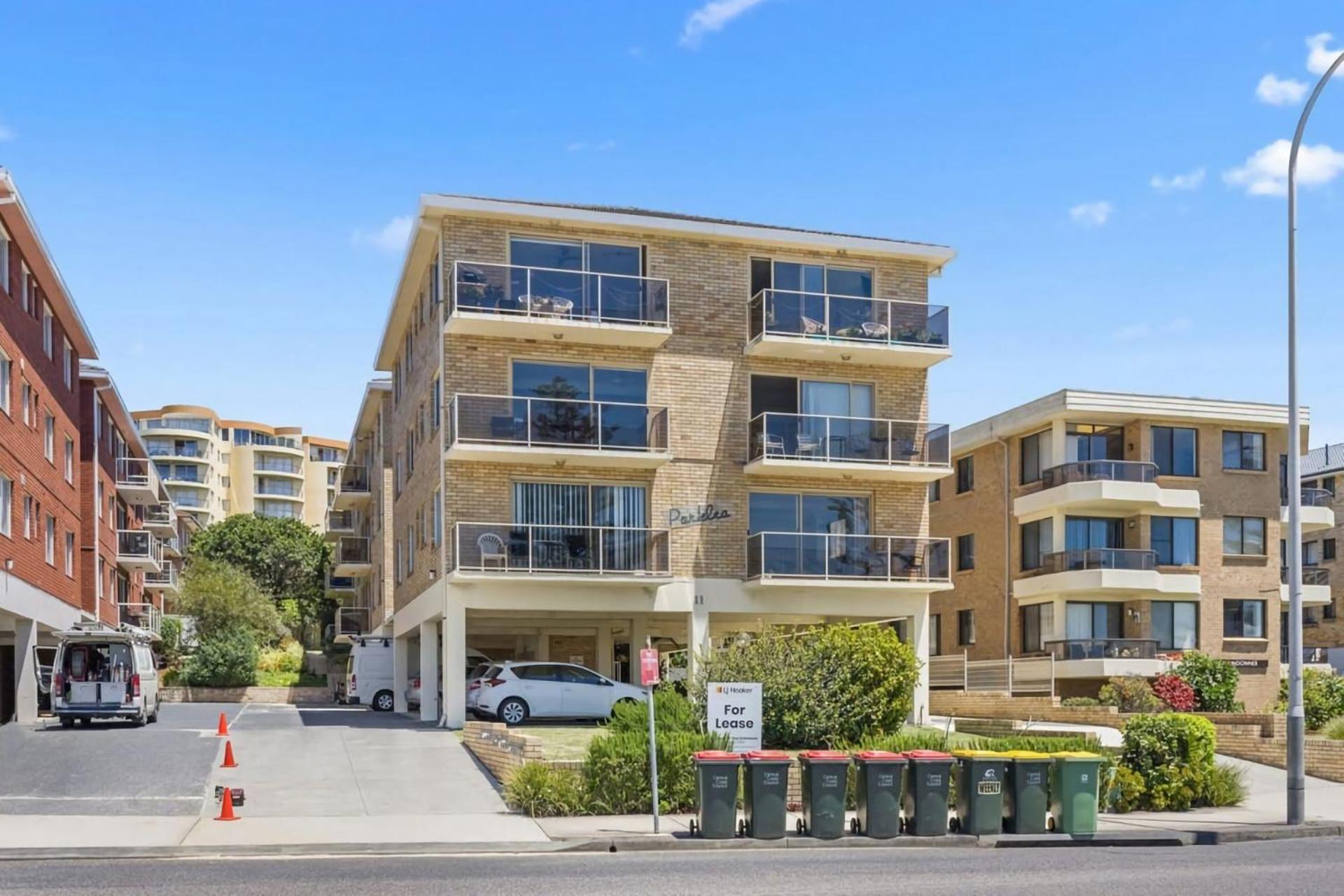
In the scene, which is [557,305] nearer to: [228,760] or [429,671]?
[429,671]

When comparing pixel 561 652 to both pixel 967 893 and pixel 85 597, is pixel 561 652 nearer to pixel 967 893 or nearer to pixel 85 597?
pixel 85 597

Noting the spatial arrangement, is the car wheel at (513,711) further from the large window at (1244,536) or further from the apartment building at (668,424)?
the large window at (1244,536)

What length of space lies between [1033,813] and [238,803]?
10171 mm

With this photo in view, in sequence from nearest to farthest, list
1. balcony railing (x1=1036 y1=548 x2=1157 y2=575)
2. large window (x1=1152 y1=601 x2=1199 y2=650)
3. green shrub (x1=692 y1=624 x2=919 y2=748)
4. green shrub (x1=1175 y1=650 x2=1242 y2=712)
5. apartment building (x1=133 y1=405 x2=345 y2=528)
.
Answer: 1. green shrub (x1=692 y1=624 x2=919 y2=748)
2. green shrub (x1=1175 y1=650 x2=1242 y2=712)
3. balcony railing (x1=1036 y1=548 x2=1157 y2=575)
4. large window (x1=1152 y1=601 x2=1199 y2=650)
5. apartment building (x1=133 y1=405 x2=345 y2=528)

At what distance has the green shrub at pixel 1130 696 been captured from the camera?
32.5 meters

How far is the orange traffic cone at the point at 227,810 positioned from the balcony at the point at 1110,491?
88.5ft

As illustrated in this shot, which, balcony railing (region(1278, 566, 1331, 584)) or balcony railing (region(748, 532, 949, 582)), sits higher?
balcony railing (region(748, 532, 949, 582))

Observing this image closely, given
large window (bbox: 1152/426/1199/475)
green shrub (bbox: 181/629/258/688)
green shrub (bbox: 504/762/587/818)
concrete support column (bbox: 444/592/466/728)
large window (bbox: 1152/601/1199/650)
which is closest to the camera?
green shrub (bbox: 504/762/587/818)

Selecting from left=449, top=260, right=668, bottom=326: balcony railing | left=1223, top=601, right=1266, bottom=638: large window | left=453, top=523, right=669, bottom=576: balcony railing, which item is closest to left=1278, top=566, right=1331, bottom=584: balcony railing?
left=1223, top=601, right=1266, bottom=638: large window

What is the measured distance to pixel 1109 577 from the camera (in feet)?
128

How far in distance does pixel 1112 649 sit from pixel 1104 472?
15.9 feet

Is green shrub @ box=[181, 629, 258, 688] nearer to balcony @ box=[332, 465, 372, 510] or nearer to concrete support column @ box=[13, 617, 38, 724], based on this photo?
balcony @ box=[332, 465, 372, 510]

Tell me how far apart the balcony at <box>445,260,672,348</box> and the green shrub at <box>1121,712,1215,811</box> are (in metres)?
13.6

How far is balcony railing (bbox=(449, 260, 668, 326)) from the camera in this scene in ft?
97.1
